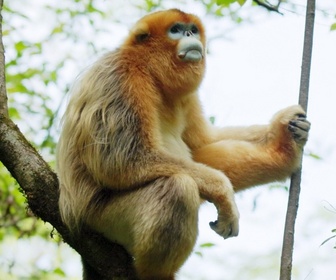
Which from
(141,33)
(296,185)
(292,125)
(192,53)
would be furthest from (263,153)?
(141,33)

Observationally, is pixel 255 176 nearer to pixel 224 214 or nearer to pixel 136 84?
pixel 224 214

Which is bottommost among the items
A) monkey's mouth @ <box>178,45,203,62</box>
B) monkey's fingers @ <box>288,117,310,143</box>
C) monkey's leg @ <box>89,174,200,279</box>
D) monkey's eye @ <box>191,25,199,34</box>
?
monkey's leg @ <box>89,174,200,279</box>

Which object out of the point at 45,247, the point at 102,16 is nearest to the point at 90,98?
the point at 102,16

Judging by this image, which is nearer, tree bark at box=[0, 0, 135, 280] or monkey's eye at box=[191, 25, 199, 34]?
tree bark at box=[0, 0, 135, 280]

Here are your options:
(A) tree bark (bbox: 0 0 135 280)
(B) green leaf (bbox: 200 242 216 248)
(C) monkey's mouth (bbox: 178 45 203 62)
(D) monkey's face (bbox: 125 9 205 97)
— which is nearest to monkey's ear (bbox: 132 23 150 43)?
(D) monkey's face (bbox: 125 9 205 97)

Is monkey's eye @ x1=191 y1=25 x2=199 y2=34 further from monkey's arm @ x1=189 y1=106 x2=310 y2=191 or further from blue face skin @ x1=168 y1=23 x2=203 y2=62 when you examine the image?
monkey's arm @ x1=189 y1=106 x2=310 y2=191

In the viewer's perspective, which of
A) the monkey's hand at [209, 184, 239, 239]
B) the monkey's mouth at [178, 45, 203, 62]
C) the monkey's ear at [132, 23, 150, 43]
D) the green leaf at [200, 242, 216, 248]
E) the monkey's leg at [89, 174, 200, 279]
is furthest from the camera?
the green leaf at [200, 242, 216, 248]

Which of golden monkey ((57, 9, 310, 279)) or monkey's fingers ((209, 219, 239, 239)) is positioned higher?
golden monkey ((57, 9, 310, 279))

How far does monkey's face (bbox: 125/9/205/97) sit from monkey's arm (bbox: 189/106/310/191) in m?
0.62

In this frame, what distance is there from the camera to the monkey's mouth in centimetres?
477

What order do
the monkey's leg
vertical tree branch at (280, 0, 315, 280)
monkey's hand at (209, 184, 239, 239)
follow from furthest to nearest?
1. monkey's hand at (209, 184, 239, 239)
2. the monkey's leg
3. vertical tree branch at (280, 0, 315, 280)

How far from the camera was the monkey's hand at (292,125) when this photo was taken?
4863mm

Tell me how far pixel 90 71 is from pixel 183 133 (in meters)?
1.03

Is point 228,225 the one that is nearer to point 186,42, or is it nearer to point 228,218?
point 228,218
